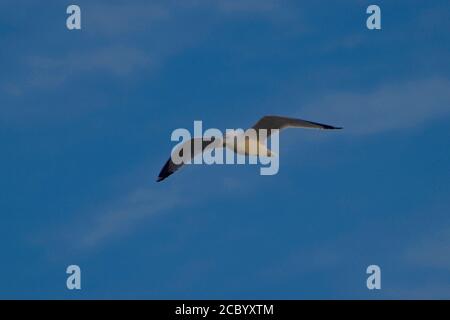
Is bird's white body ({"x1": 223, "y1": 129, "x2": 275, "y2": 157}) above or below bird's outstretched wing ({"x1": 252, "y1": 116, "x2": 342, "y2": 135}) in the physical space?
below

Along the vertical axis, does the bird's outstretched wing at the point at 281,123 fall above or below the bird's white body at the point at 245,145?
above

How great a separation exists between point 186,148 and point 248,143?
4.13 feet

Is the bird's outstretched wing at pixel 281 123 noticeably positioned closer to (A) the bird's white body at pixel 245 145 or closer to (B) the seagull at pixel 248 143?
(B) the seagull at pixel 248 143

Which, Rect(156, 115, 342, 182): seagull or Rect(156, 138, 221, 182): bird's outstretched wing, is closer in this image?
Rect(156, 115, 342, 182): seagull

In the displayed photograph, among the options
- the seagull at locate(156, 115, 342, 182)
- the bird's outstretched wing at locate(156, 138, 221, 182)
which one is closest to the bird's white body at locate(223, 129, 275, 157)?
the seagull at locate(156, 115, 342, 182)

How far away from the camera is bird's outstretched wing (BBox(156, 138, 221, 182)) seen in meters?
22.3

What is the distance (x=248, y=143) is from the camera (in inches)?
873

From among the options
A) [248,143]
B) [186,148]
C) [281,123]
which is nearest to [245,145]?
[248,143]

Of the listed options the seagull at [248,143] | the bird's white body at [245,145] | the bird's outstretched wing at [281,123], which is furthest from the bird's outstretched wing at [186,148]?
the bird's outstretched wing at [281,123]

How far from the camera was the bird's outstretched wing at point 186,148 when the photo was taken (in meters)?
22.3

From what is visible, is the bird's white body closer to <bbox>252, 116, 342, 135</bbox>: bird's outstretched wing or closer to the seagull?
the seagull
